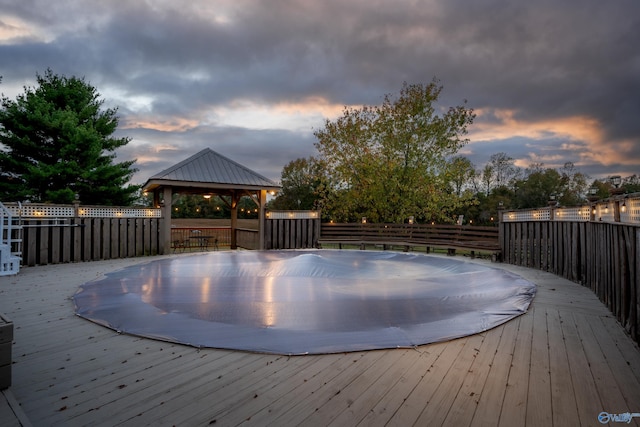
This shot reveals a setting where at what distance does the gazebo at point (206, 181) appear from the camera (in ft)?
33.0

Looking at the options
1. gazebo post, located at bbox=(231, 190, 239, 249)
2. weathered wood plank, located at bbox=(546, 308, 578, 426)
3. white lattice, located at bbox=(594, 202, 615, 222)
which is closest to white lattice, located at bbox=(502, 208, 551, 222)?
white lattice, located at bbox=(594, 202, 615, 222)

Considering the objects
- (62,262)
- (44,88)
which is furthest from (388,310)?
(44,88)

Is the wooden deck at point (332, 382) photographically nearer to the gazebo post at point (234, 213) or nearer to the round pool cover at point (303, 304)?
the round pool cover at point (303, 304)

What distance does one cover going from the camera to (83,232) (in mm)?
8375

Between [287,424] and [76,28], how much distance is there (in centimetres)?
1192

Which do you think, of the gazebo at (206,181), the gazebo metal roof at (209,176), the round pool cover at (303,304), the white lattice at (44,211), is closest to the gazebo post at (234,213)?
the gazebo at (206,181)

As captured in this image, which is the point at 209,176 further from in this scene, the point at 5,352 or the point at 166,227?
the point at 5,352

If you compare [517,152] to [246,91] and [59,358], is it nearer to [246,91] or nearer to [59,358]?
[246,91]

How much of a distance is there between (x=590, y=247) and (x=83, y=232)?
35.6 ft

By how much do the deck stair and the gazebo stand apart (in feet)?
10.9
